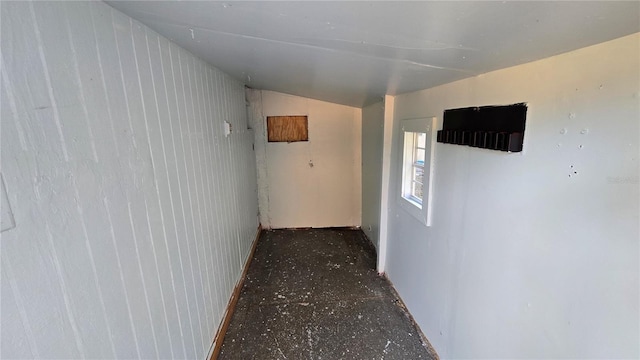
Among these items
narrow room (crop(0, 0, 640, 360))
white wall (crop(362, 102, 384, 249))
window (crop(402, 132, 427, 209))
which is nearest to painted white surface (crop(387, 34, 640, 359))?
narrow room (crop(0, 0, 640, 360))

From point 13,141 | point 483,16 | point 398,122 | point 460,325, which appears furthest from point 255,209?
point 483,16

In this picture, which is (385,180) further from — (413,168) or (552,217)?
(552,217)

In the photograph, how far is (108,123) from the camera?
971mm

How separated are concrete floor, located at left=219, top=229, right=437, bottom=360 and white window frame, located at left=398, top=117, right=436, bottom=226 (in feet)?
2.97

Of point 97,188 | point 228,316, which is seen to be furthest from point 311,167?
point 97,188

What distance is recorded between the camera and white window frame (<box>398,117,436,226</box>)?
1.87m

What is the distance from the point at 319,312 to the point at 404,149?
61.6 inches

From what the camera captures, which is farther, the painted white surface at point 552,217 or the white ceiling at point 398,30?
the painted white surface at point 552,217

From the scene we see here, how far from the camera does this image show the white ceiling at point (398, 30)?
0.68 meters

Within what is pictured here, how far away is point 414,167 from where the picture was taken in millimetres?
2316

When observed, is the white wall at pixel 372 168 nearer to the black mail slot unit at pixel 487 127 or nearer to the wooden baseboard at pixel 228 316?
the black mail slot unit at pixel 487 127

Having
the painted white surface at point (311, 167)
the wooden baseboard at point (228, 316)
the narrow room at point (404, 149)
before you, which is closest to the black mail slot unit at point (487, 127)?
the narrow room at point (404, 149)

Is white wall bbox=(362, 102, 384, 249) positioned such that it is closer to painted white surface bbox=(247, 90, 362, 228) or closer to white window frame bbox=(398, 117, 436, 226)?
painted white surface bbox=(247, 90, 362, 228)

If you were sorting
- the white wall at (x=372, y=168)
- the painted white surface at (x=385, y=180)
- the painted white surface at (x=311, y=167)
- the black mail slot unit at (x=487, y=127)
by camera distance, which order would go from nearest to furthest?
1. the black mail slot unit at (x=487, y=127)
2. the painted white surface at (x=385, y=180)
3. the white wall at (x=372, y=168)
4. the painted white surface at (x=311, y=167)
